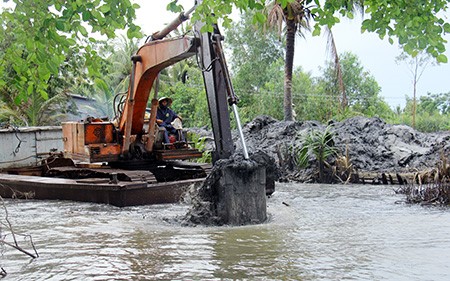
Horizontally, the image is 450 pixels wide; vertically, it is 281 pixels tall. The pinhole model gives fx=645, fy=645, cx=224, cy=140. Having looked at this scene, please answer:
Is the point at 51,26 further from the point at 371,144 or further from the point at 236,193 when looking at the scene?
the point at 371,144

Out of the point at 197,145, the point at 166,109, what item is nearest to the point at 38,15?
the point at 166,109

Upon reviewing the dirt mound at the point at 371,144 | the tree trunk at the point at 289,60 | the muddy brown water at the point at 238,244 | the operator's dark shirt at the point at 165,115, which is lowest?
the muddy brown water at the point at 238,244

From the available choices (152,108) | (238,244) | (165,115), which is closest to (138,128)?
(152,108)

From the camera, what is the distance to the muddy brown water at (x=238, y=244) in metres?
6.15

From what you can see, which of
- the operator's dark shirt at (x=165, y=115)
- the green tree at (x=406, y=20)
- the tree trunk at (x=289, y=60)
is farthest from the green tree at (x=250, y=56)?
the green tree at (x=406, y=20)

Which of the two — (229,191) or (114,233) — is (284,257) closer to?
(229,191)

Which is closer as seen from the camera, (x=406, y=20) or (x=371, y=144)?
(x=406, y=20)

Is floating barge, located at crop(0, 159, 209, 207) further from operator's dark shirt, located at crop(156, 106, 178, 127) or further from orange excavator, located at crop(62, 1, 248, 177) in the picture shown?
operator's dark shirt, located at crop(156, 106, 178, 127)

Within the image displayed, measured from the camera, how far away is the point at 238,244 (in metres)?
7.66

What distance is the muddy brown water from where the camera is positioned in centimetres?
615

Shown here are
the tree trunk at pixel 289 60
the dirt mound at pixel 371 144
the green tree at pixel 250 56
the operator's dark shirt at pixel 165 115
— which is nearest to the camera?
the operator's dark shirt at pixel 165 115

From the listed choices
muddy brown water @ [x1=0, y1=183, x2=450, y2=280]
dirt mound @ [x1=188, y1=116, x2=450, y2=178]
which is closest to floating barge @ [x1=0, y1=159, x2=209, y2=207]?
muddy brown water @ [x1=0, y1=183, x2=450, y2=280]

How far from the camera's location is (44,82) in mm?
5766

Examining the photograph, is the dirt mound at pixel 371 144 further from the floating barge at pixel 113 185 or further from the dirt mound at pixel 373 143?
the floating barge at pixel 113 185
